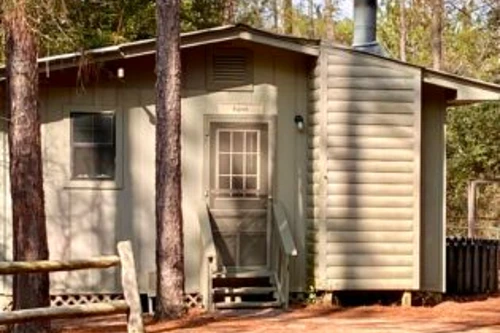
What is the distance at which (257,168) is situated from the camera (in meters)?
11.7

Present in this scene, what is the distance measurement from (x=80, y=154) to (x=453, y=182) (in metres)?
12.7

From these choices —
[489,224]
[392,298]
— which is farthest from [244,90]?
[489,224]

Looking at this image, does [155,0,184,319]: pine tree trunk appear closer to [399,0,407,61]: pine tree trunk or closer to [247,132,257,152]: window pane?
[247,132,257,152]: window pane

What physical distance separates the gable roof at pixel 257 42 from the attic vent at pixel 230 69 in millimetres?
398

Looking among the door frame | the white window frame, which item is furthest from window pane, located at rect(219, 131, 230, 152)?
the white window frame

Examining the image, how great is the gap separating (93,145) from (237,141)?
71.6 inches

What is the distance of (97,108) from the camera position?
11.4m

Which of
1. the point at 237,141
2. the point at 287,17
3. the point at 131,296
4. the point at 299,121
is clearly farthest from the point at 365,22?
the point at 287,17

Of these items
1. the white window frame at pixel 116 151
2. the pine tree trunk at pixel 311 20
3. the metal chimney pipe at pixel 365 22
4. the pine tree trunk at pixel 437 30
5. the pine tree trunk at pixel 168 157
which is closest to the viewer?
the pine tree trunk at pixel 168 157

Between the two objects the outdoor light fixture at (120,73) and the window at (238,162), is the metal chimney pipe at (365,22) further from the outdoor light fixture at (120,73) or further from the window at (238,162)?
the outdoor light fixture at (120,73)

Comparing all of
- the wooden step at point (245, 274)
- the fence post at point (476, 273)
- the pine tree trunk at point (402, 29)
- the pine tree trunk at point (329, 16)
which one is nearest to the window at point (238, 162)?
the wooden step at point (245, 274)

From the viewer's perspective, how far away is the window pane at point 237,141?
38.2 feet

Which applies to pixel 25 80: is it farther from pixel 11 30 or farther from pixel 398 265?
pixel 398 265

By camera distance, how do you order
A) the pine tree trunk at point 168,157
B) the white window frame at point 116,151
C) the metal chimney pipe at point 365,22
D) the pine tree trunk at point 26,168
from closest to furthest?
the pine tree trunk at point 26,168, the pine tree trunk at point 168,157, the white window frame at point 116,151, the metal chimney pipe at point 365,22
